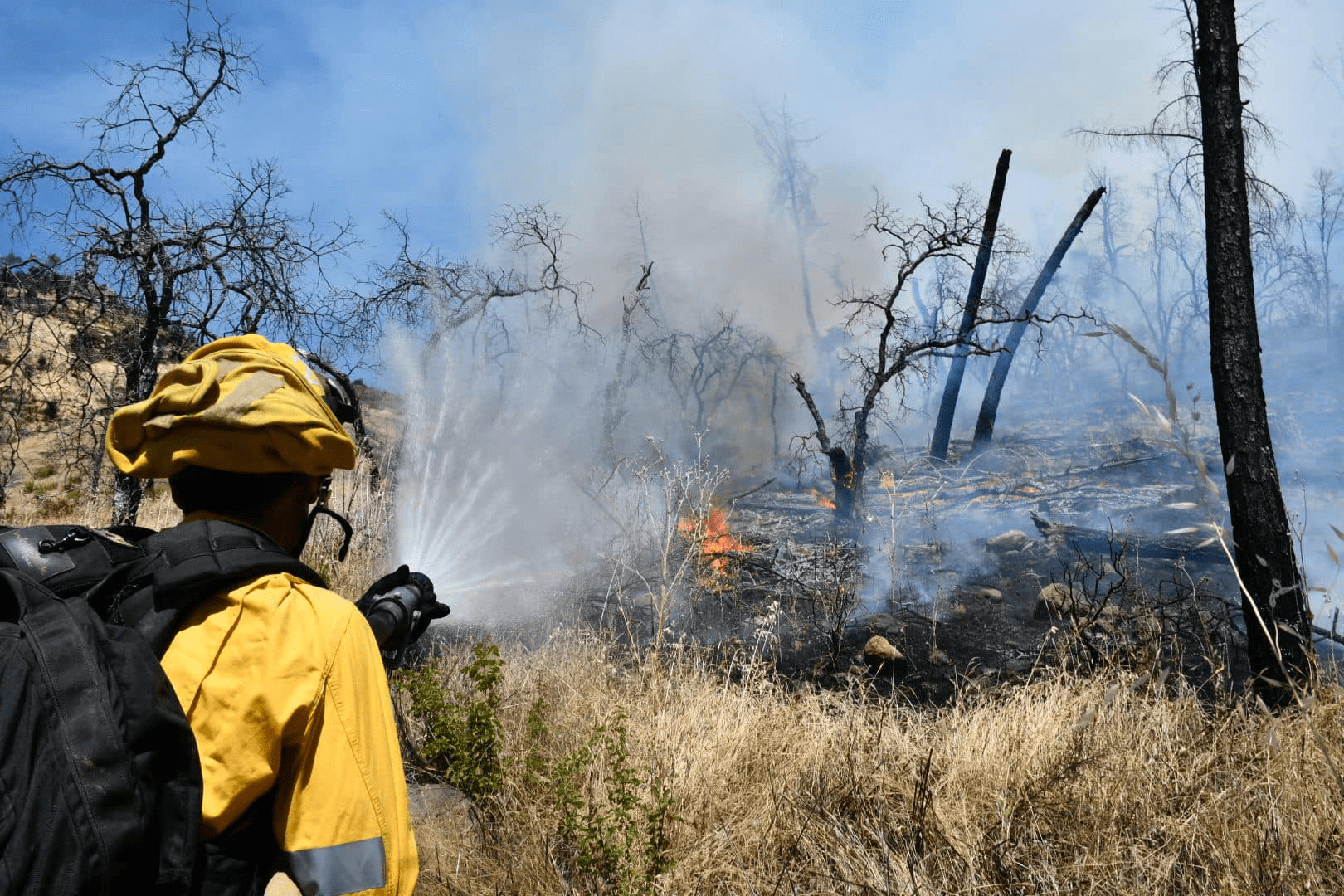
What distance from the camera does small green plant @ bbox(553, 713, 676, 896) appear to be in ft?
9.20

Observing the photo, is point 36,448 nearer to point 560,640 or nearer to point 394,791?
point 560,640

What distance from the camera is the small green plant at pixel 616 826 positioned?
2803 millimetres

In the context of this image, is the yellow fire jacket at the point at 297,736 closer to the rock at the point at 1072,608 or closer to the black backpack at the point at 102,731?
the black backpack at the point at 102,731

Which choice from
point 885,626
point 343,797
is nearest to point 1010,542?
→ point 885,626

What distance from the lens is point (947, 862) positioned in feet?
8.80

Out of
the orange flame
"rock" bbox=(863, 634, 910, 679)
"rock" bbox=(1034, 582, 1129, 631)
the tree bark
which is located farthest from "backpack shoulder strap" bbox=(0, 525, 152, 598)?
the orange flame

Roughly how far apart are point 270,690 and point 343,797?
203mm

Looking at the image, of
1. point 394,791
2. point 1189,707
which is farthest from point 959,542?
point 394,791

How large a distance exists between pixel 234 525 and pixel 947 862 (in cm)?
252

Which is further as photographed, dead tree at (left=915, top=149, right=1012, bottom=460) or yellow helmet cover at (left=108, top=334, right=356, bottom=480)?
dead tree at (left=915, top=149, right=1012, bottom=460)

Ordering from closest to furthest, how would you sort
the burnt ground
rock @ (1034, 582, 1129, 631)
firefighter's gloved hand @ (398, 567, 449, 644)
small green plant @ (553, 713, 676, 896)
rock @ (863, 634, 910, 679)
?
firefighter's gloved hand @ (398, 567, 449, 644)
small green plant @ (553, 713, 676, 896)
rock @ (1034, 582, 1129, 631)
the burnt ground
rock @ (863, 634, 910, 679)

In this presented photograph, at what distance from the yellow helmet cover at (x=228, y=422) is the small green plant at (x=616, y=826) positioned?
75.3 inches

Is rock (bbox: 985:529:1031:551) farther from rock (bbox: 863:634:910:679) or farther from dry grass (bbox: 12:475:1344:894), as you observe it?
dry grass (bbox: 12:475:1344:894)

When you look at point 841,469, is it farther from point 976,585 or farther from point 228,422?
point 228,422
